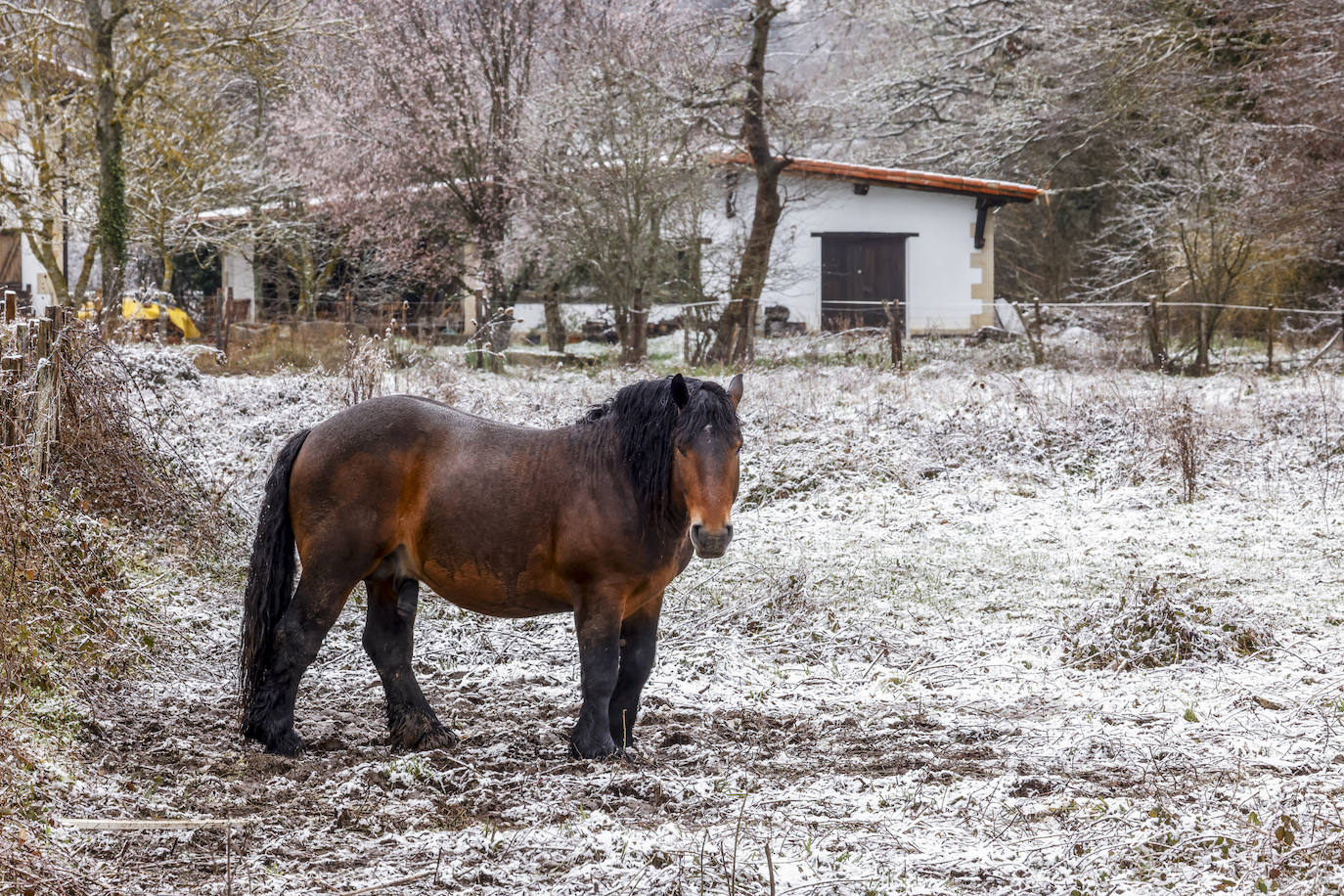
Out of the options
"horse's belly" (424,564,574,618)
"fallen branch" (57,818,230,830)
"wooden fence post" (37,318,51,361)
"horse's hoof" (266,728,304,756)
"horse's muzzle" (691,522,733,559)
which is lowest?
"horse's hoof" (266,728,304,756)

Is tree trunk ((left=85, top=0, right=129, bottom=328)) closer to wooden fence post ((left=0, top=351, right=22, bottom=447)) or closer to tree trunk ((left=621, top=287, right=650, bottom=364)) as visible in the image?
tree trunk ((left=621, top=287, right=650, bottom=364))

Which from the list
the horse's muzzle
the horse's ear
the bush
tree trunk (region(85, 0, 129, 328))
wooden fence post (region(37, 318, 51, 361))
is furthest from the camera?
tree trunk (region(85, 0, 129, 328))

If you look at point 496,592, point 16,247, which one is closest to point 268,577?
point 496,592

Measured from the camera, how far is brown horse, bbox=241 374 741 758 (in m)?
5.23

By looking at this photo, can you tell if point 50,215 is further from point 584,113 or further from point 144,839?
point 144,839

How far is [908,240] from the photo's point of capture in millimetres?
28406

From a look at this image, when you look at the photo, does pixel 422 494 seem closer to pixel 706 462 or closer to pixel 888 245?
pixel 706 462

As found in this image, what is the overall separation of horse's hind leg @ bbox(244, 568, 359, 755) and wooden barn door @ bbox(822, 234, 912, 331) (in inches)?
922

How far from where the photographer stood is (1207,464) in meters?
11.9

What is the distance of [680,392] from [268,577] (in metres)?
2.13

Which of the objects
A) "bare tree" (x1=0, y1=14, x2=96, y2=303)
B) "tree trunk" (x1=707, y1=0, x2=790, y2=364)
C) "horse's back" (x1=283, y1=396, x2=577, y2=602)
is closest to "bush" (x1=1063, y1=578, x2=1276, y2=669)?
"horse's back" (x1=283, y1=396, x2=577, y2=602)

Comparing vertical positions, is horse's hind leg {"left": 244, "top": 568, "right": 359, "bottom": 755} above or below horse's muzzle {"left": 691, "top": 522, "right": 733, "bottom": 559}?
below

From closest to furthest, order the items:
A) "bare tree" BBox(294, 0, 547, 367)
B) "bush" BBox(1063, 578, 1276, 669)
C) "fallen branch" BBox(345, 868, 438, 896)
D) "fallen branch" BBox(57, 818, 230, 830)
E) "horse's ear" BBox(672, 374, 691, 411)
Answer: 1. "fallen branch" BBox(345, 868, 438, 896)
2. "fallen branch" BBox(57, 818, 230, 830)
3. "horse's ear" BBox(672, 374, 691, 411)
4. "bush" BBox(1063, 578, 1276, 669)
5. "bare tree" BBox(294, 0, 547, 367)

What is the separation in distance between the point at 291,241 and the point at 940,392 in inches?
780
